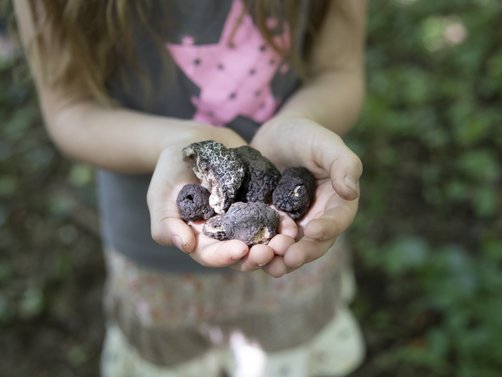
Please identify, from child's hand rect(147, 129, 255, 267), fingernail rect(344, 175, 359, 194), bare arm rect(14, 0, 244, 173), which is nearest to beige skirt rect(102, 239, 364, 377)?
bare arm rect(14, 0, 244, 173)

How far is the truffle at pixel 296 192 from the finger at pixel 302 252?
0.24 metres

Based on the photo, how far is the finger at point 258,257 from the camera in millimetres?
1324

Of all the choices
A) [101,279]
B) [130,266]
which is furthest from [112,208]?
[101,279]

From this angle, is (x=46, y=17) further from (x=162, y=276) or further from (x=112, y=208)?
(x=162, y=276)

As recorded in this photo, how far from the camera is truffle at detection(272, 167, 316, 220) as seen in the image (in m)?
1.60

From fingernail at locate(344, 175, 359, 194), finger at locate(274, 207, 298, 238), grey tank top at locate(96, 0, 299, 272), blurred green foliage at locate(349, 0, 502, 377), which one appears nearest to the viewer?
fingernail at locate(344, 175, 359, 194)

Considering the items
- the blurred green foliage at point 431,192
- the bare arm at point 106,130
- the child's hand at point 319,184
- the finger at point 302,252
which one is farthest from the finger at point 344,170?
Result: the blurred green foliage at point 431,192

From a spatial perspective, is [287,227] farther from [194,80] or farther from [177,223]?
[194,80]

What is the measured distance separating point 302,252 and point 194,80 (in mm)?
922

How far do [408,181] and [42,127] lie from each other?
114 inches

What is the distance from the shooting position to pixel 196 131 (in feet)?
5.64

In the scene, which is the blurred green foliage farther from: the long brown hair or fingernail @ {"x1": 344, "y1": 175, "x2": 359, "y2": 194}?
fingernail @ {"x1": 344, "y1": 175, "x2": 359, "y2": 194}

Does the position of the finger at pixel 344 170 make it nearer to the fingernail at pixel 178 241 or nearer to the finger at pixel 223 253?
the finger at pixel 223 253

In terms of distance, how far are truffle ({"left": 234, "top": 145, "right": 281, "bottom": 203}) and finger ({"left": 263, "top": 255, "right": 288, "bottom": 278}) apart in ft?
1.39
